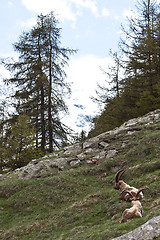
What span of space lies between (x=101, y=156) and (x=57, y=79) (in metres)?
13.9

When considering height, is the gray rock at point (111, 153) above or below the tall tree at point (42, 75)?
below

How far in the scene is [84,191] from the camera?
437 inches

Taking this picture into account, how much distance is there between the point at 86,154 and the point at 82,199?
5692mm

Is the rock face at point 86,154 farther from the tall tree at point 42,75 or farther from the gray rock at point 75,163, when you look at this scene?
the tall tree at point 42,75

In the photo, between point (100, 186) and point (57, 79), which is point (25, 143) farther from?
point (100, 186)

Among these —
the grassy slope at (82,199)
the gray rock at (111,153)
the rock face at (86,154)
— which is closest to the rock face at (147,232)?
the grassy slope at (82,199)

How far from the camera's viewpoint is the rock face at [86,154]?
563 inches

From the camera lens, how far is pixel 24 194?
1145 centimetres

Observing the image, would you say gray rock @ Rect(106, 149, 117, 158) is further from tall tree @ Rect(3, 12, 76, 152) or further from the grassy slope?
tall tree @ Rect(3, 12, 76, 152)

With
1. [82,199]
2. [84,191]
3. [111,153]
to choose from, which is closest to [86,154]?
[111,153]

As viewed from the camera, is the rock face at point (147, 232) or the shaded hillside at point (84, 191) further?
the shaded hillside at point (84, 191)

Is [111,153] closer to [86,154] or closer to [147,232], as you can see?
[86,154]

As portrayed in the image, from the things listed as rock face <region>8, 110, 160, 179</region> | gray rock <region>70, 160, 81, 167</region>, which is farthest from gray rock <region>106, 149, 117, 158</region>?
gray rock <region>70, 160, 81, 167</region>

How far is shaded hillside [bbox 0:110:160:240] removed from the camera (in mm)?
7630
